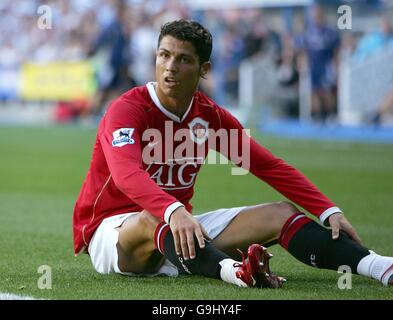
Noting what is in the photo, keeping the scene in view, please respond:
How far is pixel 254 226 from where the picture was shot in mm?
5645

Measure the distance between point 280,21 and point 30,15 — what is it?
8.81m

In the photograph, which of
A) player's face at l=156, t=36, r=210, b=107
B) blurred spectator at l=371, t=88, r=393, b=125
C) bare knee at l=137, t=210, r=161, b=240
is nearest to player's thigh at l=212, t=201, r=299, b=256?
bare knee at l=137, t=210, r=161, b=240

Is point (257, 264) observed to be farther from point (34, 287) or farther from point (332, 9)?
point (332, 9)

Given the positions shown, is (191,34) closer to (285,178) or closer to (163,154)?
(163,154)

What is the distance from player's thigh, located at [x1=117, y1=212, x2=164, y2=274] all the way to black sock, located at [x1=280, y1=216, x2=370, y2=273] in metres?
0.75

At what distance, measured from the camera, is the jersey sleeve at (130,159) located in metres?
5.12

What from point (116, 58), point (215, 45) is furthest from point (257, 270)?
point (215, 45)

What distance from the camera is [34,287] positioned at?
17.3 feet

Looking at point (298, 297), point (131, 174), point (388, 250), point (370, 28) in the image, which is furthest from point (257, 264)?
point (370, 28)

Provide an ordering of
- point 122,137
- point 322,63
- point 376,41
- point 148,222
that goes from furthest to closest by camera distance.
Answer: point 322,63 → point 376,41 → point 122,137 → point 148,222

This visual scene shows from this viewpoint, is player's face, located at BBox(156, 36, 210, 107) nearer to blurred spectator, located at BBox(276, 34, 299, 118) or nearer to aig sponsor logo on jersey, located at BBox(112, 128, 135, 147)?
aig sponsor logo on jersey, located at BBox(112, 128, 135, 147)

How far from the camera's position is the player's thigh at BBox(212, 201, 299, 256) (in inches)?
219

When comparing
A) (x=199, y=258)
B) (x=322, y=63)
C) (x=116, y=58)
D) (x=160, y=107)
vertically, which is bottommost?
(x=199, y=258)

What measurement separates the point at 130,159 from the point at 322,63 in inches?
638
